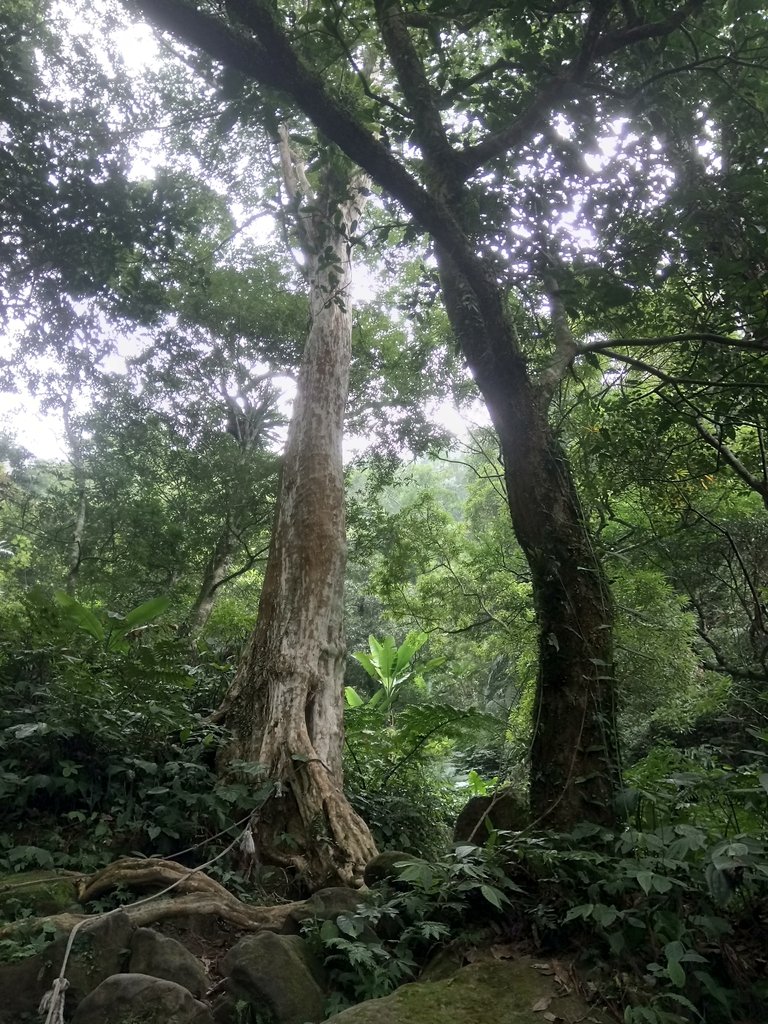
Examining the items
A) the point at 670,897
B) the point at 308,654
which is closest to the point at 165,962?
the point at 670,897

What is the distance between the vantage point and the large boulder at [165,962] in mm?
2738

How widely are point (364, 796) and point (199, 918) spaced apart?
7.89 ft

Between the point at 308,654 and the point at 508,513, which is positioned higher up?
the point at 508,513

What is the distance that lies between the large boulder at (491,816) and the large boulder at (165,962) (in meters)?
1.28

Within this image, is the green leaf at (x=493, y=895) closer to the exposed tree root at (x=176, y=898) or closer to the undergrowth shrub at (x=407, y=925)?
the undergrowth shrub at (x=407, y=925)

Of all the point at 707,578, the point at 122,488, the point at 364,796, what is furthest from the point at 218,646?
the point at 707,578

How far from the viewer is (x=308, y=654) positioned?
5527 mm

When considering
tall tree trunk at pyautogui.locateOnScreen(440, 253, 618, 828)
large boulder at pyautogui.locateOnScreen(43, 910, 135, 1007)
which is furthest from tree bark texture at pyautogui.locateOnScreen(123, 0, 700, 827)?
large boulder at pyautogui.locateOnScreen(43, 910, 135, 1007)

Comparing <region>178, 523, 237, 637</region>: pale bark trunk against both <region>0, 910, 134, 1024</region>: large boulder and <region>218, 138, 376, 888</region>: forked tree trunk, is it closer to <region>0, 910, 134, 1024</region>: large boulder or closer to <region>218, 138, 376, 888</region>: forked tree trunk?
<region>218, 138, 376, 888</region>: forked tree trunk

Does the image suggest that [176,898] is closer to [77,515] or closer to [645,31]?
[645,31]

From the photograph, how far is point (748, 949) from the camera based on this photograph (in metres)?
2.27

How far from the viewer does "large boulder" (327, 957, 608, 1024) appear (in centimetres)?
222

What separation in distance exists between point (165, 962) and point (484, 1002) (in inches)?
53.4

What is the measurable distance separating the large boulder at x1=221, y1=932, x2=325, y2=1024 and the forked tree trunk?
1457 millimetres
